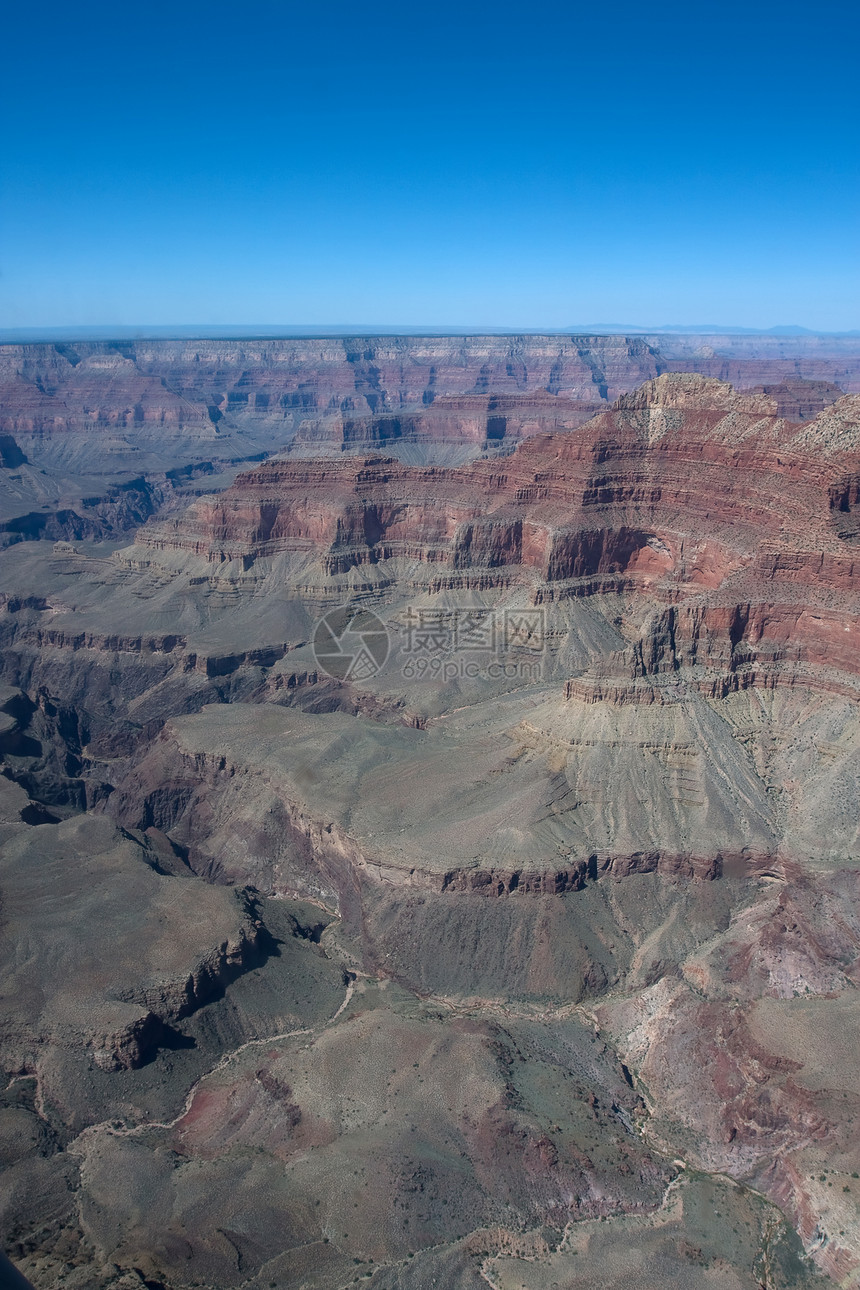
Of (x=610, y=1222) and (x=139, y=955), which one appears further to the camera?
(x=139, y=955)

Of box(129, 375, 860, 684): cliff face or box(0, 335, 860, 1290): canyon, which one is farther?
box(129, 375, 860, 684): cliff face

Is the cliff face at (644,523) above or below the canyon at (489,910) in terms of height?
above

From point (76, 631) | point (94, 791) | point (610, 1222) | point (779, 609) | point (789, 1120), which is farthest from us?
point (76, 631)

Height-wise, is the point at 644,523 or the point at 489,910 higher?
the point at 644,523

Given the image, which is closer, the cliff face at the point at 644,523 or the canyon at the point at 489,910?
the canyon at the point at 489,910

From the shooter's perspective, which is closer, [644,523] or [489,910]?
[489,910]

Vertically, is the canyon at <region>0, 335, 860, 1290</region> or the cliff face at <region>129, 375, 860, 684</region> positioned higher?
the cliff face at <region>129, 375, 860, 684</region>

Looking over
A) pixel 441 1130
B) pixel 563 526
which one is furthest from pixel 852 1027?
pixel 563 526

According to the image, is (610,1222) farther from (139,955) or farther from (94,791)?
(94,791)
